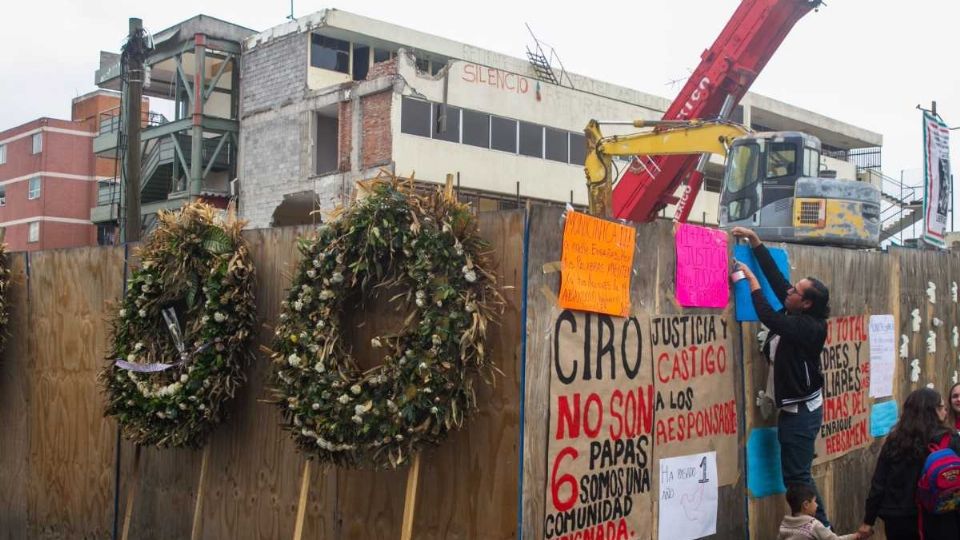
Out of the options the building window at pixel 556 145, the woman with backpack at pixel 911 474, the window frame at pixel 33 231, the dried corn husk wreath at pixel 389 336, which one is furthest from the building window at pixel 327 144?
the woman with backpack at pixel 911 474

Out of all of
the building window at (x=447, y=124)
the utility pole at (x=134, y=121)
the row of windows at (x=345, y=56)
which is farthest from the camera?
the row of windows at (x=345, y=56)

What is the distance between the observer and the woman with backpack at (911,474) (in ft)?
19.2

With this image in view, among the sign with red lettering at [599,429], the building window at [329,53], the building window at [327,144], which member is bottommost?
the sign with red lettering at [599,429]

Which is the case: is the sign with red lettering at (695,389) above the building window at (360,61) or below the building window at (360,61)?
below

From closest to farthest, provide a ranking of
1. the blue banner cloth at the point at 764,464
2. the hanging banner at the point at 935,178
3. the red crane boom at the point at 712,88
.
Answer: the blue banner cloth at the point at 764,464 → the hanging banner at the point at 935,178 → the red crane boom at the point at 712,88

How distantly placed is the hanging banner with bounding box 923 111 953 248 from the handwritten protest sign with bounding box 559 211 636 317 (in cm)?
736

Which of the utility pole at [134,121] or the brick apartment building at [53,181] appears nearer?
the utility pole at [134,121]

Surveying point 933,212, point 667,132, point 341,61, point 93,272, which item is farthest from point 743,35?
point 341,61

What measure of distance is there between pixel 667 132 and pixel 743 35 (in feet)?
11.5

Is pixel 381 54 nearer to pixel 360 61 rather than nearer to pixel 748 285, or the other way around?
pixel 360 61

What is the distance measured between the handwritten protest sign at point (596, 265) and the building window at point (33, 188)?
189 ft

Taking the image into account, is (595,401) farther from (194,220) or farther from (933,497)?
(194,220)

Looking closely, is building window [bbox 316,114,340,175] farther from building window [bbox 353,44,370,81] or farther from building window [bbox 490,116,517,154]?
building window [bbox 490,116,517,154]

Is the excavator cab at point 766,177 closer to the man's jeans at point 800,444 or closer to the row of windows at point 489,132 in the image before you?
the man's jeans at point 800,444
